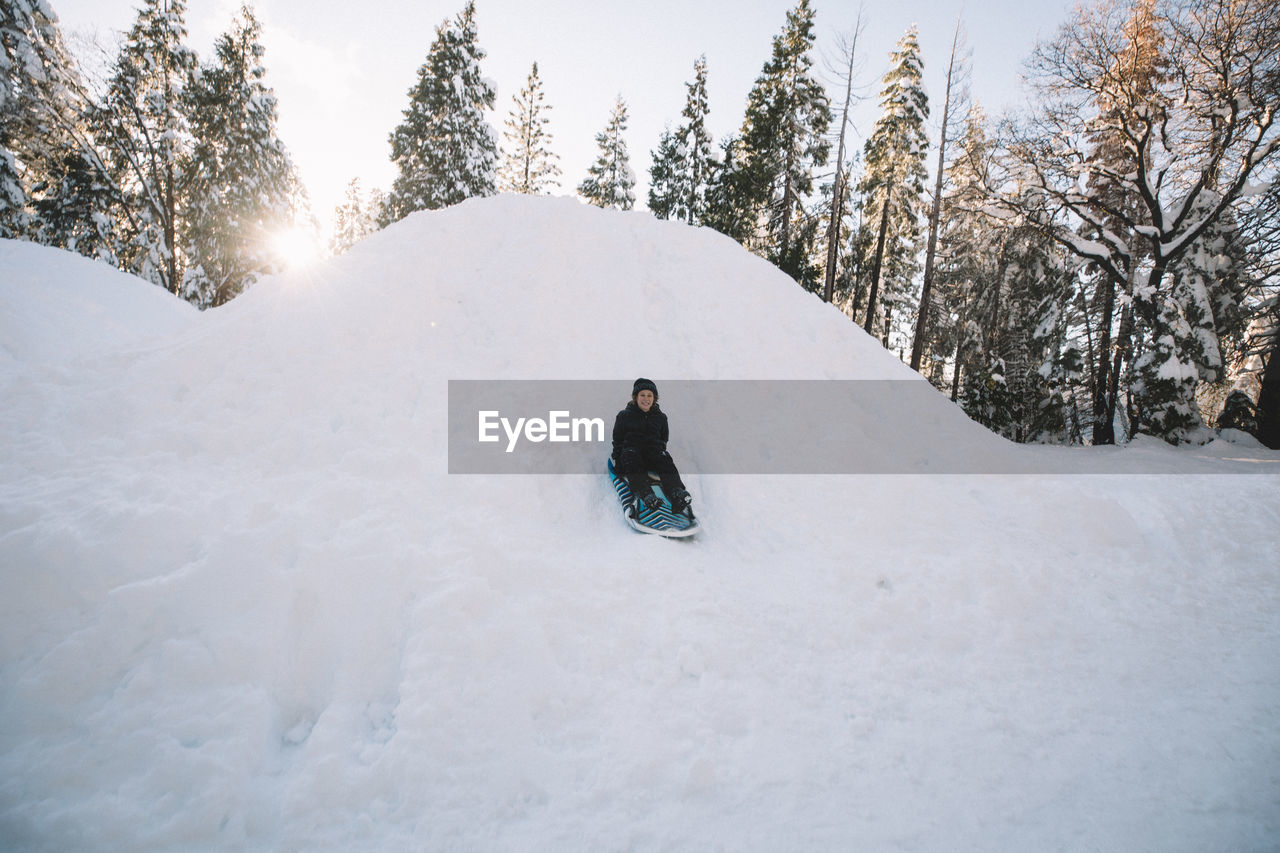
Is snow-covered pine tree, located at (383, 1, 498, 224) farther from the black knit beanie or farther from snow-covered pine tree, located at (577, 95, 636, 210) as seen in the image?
the black knit beanie

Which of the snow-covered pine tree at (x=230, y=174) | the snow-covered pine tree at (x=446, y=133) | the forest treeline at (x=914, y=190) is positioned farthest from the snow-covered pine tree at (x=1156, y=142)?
the snow-covered pine tree at (x=230, y=174)

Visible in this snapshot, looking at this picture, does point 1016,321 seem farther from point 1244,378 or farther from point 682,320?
point 682,320

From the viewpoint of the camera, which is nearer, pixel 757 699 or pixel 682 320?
pixel 757 699

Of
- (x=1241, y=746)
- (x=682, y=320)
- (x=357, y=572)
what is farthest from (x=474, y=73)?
(x=1241, y=746)

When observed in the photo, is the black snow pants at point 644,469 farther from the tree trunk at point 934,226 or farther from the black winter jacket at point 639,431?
the tree trunk at point 934,226

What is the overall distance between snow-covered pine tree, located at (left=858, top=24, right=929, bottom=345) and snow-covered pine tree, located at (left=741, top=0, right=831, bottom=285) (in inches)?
105

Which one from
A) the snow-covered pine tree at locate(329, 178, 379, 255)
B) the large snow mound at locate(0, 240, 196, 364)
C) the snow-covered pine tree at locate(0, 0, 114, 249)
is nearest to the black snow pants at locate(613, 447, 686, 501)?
the large snow mound at locate(0, 240, 196, 364)

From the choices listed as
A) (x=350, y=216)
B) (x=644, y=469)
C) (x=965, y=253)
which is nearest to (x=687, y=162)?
(x=965, y=253)

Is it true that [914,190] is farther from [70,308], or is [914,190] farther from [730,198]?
[70,308]

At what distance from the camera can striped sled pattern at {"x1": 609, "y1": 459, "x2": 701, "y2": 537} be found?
15.9ft

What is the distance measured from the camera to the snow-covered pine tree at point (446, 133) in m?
18.9

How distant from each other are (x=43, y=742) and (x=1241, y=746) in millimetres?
6733

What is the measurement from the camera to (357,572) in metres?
3.68

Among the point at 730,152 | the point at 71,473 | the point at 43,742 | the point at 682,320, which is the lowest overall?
the point at 43,742
